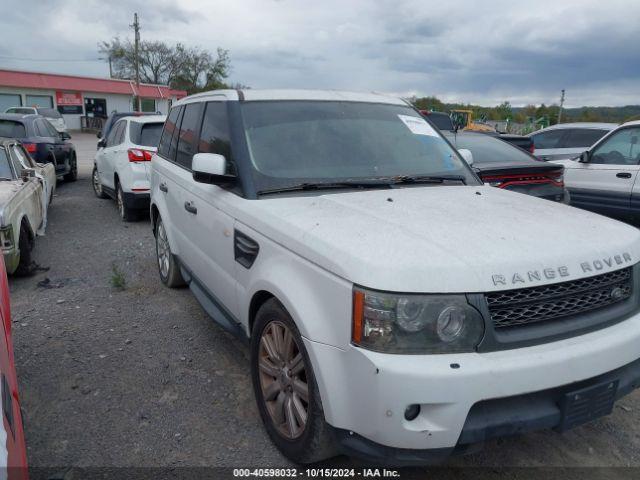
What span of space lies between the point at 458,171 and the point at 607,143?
5.11 metres

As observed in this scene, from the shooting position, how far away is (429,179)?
11.4ft

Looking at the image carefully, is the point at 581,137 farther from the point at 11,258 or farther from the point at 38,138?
the point at 38,138

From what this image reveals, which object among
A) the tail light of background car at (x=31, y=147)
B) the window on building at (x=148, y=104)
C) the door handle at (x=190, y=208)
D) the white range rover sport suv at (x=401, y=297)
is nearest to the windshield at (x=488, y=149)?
the white range rover sport suv at (x=401, y=297)

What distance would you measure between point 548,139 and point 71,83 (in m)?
43.7

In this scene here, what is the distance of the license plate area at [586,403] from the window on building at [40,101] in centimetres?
4851

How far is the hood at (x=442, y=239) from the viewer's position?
2086 mm

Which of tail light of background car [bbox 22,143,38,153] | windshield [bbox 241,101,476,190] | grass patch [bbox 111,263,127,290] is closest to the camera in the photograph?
windshield [bbox 241,101,476,190]

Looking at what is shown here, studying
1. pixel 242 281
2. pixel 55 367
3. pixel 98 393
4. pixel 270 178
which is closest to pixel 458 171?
pixel 270 178

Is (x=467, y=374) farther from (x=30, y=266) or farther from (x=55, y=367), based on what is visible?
(x=30, y=266)

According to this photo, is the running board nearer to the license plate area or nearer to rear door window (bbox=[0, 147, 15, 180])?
the license plate area

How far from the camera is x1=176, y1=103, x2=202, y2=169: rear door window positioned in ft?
14.1

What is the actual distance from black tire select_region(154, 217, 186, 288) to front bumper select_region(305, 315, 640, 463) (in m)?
3.27

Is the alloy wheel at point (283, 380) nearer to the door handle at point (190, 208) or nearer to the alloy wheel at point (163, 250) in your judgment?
the door handle at point (190, 208)

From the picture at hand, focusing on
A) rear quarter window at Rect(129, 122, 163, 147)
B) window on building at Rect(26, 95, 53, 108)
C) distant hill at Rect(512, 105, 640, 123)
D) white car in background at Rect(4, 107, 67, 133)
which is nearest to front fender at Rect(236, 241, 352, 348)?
rear quarter window at Rect(129, 122, 163, 147)
